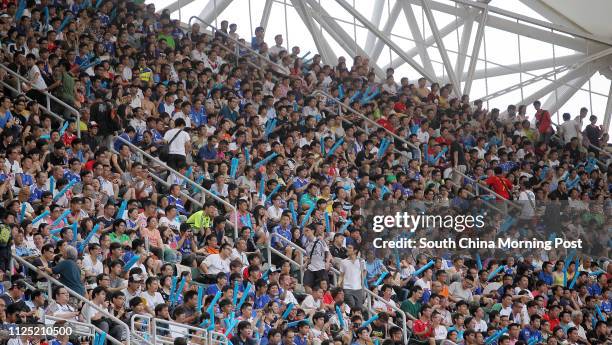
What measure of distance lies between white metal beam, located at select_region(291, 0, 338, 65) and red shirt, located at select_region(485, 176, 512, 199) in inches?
194

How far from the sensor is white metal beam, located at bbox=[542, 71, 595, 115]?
30297 millimetres

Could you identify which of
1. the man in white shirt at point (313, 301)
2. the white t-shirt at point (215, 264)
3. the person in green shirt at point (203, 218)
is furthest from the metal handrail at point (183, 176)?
the man in white shirt at point (313, 301)

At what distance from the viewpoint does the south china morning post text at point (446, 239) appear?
20.6 meters

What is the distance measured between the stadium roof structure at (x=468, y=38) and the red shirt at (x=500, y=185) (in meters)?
4.11

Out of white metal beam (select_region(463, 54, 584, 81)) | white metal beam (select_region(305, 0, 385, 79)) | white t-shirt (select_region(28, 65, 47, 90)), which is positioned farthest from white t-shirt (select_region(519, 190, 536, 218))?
white t-shirt (select_region(28, 65, 47, 90))

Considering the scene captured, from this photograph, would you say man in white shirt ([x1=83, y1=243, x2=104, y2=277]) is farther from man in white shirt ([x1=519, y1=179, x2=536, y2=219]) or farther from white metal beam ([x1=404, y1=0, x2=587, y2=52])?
white metal beam ([x1=404, y1=0, x2=587, y2=52])

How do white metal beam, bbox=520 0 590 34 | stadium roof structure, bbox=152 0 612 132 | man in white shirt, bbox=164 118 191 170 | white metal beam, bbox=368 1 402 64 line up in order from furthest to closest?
white metal beam, bbox=520 0 590 34
white metal beam, bbox=368 1 402 64
stadium roof structure, bbox=152 0 612 132
man in white shirt, bbox=164 118 191 170

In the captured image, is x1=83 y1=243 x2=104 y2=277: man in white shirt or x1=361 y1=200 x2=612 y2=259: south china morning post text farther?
x1=361 y1=200 x2=612 y2=259: south china morning post text

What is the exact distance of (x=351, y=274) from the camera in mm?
18750

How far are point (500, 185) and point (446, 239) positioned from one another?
2963 millimetres

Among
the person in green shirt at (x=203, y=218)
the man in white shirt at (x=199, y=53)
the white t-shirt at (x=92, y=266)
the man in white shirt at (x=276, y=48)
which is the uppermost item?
the man in white shirt at (x=276, y=48)

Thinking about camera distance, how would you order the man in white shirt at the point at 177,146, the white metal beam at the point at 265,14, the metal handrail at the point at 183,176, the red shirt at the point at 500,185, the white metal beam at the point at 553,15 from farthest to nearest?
the white metal beam at the point at 553,15 → the white metal beam at the point at 265,14 → the red shirt at the point at 500,185 → the man in white shirt at the point at 177,146 → the metal handrail at the point at 183,176

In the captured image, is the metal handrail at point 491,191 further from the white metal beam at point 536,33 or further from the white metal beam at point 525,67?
the white metal beam at point 536,33

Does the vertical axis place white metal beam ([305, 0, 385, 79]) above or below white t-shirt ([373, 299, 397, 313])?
above
